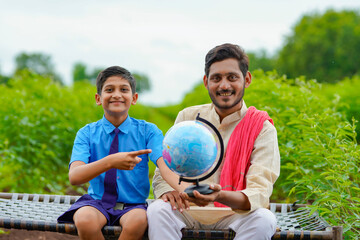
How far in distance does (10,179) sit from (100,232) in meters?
3.51

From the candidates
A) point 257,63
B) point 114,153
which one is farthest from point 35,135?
point 257,63

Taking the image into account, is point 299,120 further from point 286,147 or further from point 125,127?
point 125,127

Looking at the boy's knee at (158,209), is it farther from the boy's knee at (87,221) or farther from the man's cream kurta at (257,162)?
the boy's knee at (87,221)

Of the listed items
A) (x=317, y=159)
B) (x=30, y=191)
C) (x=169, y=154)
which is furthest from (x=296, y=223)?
(x=30, y=191)

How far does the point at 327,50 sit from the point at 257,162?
1446 inches

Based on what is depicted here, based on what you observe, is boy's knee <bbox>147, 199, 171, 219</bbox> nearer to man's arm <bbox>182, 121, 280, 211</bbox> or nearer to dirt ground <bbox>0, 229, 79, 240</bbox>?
man's arm <bbox>182, 121, 280, 211</bbox>

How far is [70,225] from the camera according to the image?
3137mm

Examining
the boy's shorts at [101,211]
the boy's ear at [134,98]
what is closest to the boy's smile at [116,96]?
the boy's ear at [134,98]

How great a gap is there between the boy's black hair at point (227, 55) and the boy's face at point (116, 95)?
0.62 m

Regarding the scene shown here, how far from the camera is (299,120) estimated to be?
4.41 metres

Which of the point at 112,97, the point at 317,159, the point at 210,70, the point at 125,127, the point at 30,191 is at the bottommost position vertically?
the point at 30,191

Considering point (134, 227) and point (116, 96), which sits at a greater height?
point (116, 96)

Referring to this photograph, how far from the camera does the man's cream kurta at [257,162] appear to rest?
2941 mm

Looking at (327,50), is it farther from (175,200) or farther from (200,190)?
(200,190)
